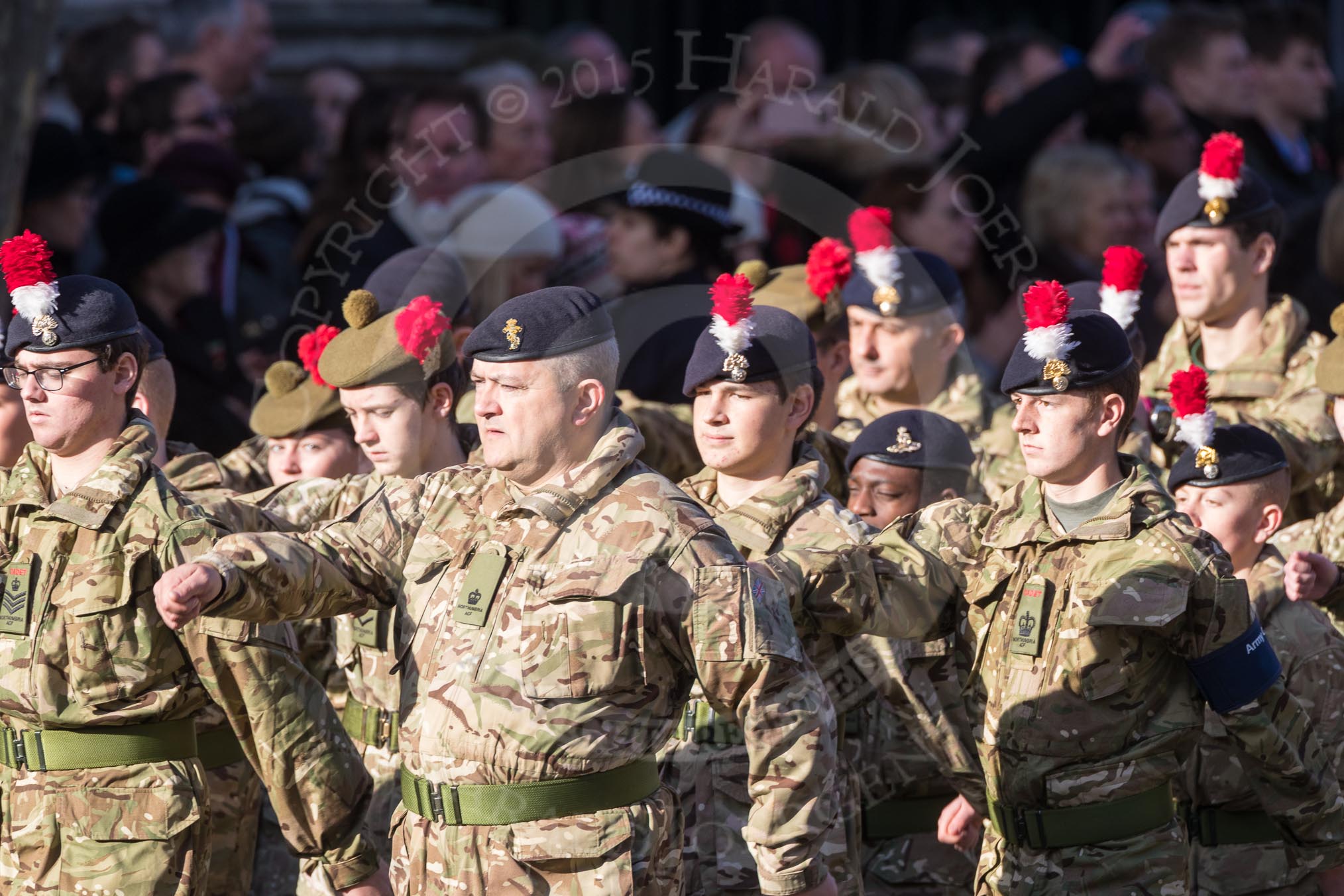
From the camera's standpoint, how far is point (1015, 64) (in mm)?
10539

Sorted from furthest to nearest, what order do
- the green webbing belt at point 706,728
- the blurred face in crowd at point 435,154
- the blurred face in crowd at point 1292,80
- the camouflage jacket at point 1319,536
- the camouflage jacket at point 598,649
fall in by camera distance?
the blurred face in crowd at point 1292,80 < the blurred face in crowd at point 435,154 < the camouflage jacket at point 1319,536 < the green webbing belt at point 706,728 < the camouflage jacket at point 598,649

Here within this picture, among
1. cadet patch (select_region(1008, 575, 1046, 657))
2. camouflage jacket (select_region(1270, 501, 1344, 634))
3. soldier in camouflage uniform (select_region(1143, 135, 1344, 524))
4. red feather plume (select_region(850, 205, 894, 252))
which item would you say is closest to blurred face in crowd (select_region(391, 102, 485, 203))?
red feather plume (select_region(850, 205, 894, 252))

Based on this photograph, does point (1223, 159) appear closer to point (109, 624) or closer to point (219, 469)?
point (219, 469)

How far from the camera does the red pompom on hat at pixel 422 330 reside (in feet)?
19.1

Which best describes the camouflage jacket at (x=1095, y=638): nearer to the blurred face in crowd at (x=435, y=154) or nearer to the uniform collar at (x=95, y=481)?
the uniform collar at (x=95, y=481)

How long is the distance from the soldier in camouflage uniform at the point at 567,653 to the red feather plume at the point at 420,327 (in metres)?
1.40

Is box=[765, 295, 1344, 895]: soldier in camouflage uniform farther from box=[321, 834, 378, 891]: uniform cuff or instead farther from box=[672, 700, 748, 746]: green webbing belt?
box=[321, 834, 378, 891]: uniform cuff

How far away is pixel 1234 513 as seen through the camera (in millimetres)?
5613

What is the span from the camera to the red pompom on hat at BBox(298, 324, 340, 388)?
250 inches

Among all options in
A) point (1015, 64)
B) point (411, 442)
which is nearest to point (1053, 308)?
point (411, 442)

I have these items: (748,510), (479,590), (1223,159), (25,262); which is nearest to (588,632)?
(479,590)

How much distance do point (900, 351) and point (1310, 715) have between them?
6.59ft

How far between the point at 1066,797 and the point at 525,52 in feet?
22.4

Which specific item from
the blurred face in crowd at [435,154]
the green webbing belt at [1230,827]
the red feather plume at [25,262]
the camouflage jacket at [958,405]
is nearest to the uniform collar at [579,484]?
the red feather plume at [25,262]
